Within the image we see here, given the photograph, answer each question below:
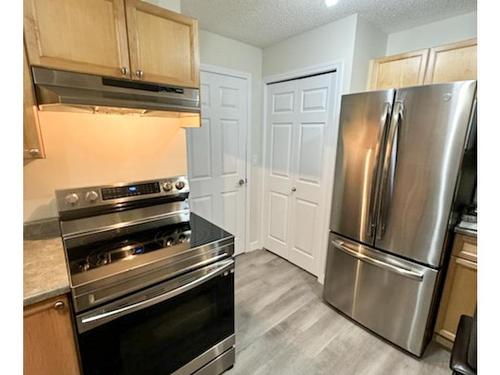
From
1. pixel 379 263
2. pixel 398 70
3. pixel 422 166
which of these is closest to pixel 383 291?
pixel 379 263

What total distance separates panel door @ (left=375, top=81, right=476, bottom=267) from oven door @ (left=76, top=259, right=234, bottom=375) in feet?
3.79

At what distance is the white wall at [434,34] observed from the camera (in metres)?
1.85

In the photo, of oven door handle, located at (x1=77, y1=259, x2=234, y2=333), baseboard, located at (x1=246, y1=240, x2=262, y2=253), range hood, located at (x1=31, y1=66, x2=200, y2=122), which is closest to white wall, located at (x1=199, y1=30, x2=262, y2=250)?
baseboard, located at (x1=246, y1=240, x2=262, y2=253)

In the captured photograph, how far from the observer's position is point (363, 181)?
5.81 feet

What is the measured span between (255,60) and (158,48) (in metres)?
1.60

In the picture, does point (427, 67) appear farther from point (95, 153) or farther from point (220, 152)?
point (95, 153)

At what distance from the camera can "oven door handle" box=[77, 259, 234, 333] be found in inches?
39.1

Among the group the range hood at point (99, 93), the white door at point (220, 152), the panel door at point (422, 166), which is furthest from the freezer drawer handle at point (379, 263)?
the range hood at point (99, 93)

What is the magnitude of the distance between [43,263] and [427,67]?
8.76 ft

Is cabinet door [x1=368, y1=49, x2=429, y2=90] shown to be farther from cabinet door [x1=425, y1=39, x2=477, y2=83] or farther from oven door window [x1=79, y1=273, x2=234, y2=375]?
oven door window [x1=79, y1=273, x2=234, y2=375]

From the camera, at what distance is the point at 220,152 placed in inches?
104

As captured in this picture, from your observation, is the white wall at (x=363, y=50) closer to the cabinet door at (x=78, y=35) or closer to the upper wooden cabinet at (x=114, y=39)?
the upper wooden cabinet at (x=114, y=39)

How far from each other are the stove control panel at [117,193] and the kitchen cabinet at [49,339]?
25.0 inches

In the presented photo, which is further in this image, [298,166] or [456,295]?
[298,166]
